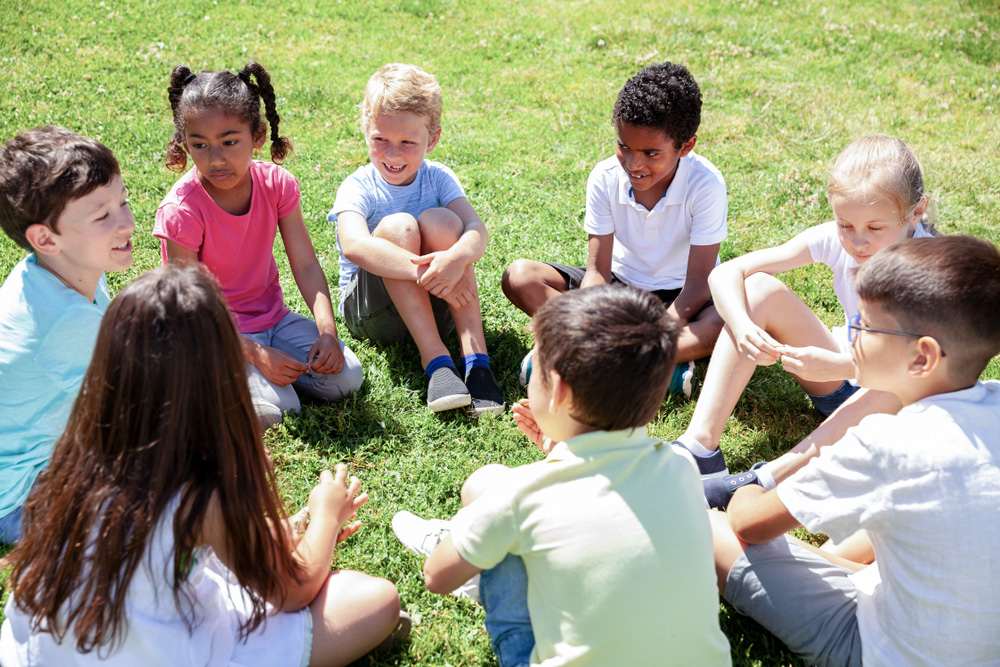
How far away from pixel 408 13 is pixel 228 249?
6.47 m

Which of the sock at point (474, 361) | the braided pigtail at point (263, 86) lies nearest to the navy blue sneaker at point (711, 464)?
the sock at point (474, 361)

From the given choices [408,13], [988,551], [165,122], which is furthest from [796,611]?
[408,13]

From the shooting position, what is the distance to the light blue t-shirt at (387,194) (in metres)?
4.05

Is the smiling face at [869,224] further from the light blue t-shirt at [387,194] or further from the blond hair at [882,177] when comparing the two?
the light blue t-shirt at [387,194]

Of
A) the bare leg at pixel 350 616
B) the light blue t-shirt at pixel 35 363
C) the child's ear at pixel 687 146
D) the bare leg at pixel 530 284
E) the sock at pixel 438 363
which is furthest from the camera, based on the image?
the bare leg at pixel 530 284

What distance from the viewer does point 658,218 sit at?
13.6 feet

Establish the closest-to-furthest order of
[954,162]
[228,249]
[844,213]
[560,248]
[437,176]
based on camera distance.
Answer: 1. [844,213]
2. [228,249]
3. [437,176]
4. [560,248]
5. [954,162]

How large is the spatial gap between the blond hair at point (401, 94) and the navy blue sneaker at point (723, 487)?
7.41 feet

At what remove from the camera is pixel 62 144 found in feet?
9.16

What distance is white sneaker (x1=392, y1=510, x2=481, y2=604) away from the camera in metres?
2.93

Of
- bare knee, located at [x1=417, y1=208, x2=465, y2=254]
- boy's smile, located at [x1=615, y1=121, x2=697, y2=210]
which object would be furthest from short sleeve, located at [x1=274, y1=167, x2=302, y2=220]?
boy's smile, located at [x1=615, y1=121, x2=697, y2=210]

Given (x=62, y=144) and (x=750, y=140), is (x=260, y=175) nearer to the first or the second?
(x=62, y=144)

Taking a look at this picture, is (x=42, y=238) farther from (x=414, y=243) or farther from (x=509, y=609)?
(x=509, y=609)

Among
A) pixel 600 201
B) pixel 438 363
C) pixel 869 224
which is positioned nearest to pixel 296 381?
pixel 438 363
